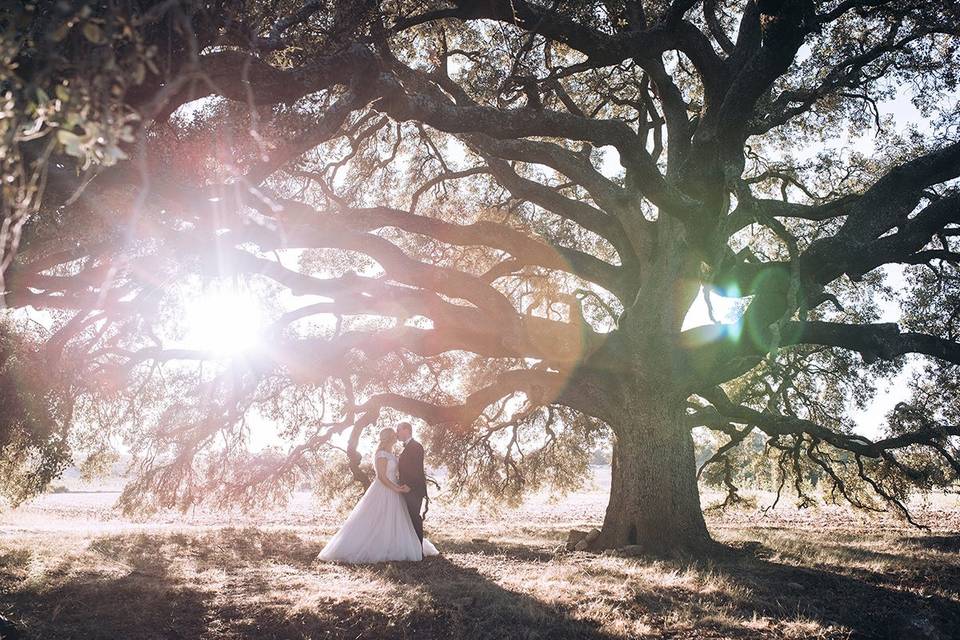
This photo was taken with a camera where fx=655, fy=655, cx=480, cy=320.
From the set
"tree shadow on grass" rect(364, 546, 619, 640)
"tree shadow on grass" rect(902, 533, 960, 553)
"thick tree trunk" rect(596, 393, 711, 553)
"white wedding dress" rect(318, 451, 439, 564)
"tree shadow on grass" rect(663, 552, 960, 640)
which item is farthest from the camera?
"tree shadow on grass" rect(902, 533, 960, 553)

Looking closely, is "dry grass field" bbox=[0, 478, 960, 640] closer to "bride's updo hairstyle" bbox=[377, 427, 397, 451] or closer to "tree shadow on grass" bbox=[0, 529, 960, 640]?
"tree shadow on grass" bbox=[0, 529, 960, 640]

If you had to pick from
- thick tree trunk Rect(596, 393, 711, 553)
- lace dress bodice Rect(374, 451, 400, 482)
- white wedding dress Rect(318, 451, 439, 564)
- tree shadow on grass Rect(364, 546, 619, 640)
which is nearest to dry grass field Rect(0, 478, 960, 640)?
tree shadow on grass Rect(364, 546, 619, 640)

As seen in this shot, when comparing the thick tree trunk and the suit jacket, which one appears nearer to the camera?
the suit jacket

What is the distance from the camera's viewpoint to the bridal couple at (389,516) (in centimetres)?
1002

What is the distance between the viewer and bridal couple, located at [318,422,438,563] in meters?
10.0

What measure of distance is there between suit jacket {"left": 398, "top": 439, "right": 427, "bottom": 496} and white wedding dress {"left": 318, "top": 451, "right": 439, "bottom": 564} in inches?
8.6

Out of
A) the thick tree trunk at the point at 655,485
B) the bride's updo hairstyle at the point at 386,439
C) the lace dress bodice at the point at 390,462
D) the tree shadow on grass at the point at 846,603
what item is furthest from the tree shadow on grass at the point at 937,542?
the bride's updo hairstyle at the point at 386,439

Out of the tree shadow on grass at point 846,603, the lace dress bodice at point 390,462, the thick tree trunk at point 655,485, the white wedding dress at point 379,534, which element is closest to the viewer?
the tree shadow on grass at point 846,603

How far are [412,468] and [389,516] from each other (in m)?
0.86

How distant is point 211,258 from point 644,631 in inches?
253

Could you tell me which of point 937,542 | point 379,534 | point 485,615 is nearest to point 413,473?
point 379,534

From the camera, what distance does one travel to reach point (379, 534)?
33.4 ft

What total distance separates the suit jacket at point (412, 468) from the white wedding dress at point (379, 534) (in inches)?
8.6

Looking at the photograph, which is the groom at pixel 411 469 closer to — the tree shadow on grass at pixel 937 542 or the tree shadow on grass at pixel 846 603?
the tree shadow on grass at pixel 846 603
